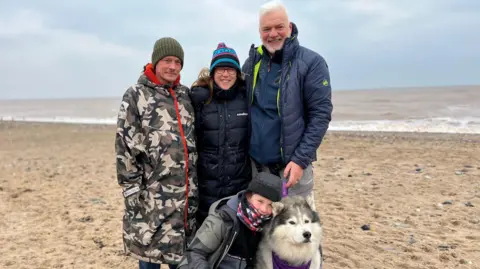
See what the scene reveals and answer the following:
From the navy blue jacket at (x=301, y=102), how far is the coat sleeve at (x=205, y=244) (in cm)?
92

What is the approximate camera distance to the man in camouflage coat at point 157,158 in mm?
3551

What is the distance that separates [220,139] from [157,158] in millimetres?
657

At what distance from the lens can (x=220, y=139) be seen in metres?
3.85

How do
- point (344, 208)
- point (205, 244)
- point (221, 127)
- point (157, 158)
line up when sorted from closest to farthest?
point (205, 244)
point (157, 158)
point (221, 127)
point (344, 208)

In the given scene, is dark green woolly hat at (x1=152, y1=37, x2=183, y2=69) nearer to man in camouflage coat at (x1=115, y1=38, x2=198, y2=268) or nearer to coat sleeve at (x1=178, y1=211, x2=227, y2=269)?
man in camouflage coat at (x1=115, y1=38, x2=198, y2=268)

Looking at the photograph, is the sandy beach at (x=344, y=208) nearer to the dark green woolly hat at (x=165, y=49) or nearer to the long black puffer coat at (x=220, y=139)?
the long black puffer coat at (x=220, y=139)

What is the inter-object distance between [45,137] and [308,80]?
67.3 feet

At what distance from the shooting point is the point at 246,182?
4.08 m

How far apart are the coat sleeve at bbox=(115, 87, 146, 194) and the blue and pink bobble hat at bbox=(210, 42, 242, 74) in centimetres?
89

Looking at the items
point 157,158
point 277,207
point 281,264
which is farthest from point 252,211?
point 157,158

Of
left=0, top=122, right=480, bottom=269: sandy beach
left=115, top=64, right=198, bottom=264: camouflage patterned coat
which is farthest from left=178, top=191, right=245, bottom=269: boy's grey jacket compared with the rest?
left=0, top=122, right=480, bottom=269: sandy beach

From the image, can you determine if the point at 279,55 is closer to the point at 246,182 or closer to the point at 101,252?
the point at 246,182

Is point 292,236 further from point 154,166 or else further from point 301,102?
point 154,166

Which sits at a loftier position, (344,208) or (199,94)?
(199,94)
